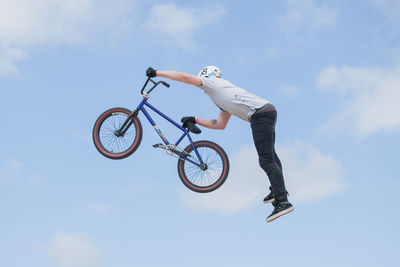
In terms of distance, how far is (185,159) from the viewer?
384 inches

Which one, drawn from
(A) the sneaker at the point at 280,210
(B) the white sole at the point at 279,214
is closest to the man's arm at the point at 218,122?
(A) the sneaker at the point at 280,210

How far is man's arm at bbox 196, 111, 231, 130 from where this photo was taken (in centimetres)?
986

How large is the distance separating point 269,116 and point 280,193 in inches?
57.0

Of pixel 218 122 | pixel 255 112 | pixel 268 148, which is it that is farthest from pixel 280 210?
pixel 218 122

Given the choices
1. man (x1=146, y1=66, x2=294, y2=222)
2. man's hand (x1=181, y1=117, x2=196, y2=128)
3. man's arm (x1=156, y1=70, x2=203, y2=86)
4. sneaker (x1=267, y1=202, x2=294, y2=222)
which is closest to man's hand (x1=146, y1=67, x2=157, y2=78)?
man (x1=146, y1=66, x2=294, y2=222)

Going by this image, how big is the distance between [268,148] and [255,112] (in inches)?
28.1

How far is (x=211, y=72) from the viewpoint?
9.34 meters

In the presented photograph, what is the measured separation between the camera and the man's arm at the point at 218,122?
→ 32.3 ft

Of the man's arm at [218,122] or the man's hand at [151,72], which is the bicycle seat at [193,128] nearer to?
the man's arm at [218,122]

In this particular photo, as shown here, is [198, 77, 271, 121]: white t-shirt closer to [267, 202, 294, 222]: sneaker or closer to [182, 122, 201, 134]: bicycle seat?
[182, 122, 201, 134]: bicycle seat

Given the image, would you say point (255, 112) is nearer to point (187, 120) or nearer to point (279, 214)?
point (187, 120)

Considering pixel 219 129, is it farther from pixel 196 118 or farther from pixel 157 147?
pixel 157 147

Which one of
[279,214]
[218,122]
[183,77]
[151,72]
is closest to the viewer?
[279,214]

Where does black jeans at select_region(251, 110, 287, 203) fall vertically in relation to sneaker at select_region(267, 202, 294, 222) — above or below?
above
